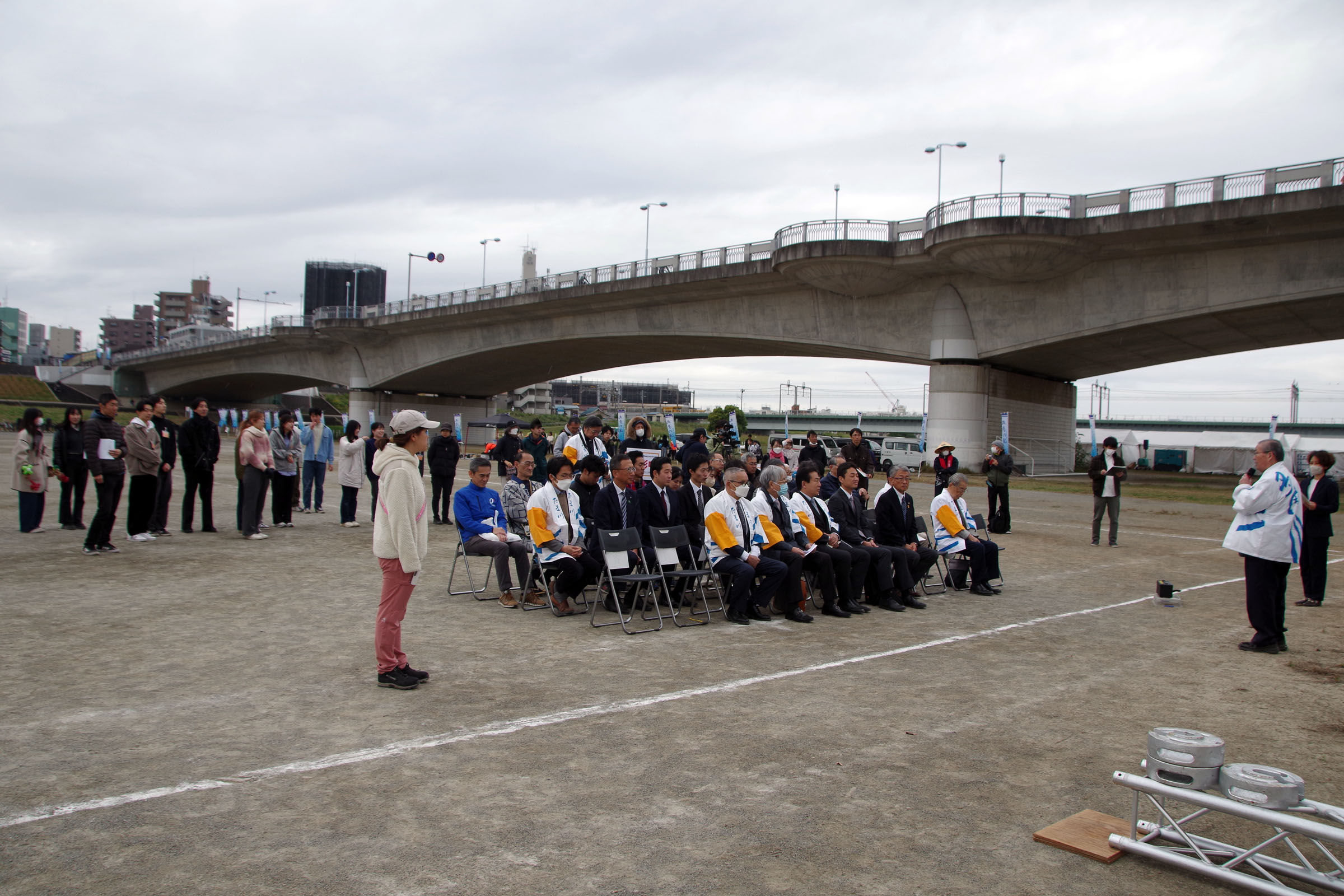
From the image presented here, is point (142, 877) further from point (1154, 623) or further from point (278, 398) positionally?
point (278, 398)

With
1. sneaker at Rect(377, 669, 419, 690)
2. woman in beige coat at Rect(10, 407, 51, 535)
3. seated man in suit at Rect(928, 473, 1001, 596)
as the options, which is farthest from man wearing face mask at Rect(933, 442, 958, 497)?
woman in beige coat at Rect(10, 407, 51, 535)

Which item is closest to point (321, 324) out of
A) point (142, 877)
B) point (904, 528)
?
point (904, 528)

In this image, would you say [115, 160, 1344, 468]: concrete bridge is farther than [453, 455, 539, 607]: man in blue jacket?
Yes

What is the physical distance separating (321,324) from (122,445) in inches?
1731

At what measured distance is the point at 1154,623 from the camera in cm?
795

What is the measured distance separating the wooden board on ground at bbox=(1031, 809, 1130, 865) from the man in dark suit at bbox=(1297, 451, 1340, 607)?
7081 millimetres

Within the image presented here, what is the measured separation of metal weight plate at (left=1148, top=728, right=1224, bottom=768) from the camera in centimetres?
330

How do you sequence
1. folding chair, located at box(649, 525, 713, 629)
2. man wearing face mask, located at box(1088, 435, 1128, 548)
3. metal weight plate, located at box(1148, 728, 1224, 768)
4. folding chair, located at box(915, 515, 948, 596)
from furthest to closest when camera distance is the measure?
man wearing face mask, located at box(1088, 435, 1128, 548) → folding chair, located at box(915, 515, 948, 596) → folding chair, located at box(649, 525, 713, 629) → metal weight plate, located at box(1148, 728, 1224, 768)

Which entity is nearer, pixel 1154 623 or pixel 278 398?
pixel 1154 623

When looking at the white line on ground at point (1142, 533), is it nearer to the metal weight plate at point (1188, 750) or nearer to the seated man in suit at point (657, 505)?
the seated man in suit at point (657, 505)

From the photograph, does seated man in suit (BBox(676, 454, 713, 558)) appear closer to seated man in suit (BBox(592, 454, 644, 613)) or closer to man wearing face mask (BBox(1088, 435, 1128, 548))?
seated man in suit (BBox(592, 454, 644, 613))

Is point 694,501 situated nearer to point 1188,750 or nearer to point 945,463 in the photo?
point 1188,750

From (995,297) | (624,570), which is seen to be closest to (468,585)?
(624,570)

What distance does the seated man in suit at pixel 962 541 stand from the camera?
9.37 meters
